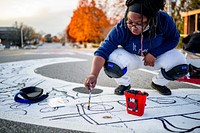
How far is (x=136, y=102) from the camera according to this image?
1523mm

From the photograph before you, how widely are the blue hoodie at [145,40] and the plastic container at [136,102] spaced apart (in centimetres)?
45

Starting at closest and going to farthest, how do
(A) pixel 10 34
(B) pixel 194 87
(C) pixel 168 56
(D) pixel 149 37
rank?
(D) pixel 149 37 → (C) pixel 168 56 → (B) pixel 194 87 → (A) pixel 10 34

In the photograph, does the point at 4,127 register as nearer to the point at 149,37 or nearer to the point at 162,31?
the point at 149,37

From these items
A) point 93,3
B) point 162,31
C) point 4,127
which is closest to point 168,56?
point 162,31

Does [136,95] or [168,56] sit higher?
[168,56]

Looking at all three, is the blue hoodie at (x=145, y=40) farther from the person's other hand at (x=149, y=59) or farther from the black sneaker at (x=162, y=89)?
the black sneaker at (x=162, y=89)

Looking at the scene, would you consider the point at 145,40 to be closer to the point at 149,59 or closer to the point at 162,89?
the point at 149,59

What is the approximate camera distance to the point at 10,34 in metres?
54.8

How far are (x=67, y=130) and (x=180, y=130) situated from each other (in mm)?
716

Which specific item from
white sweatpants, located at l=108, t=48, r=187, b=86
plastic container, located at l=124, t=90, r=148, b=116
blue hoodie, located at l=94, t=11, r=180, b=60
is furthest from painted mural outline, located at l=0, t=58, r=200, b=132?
blue hoodie, located at l=94, t=11, r=180, b=60

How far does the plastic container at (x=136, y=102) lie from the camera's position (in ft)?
4.84

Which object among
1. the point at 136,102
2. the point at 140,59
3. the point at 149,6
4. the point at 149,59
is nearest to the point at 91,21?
the point at 140,59

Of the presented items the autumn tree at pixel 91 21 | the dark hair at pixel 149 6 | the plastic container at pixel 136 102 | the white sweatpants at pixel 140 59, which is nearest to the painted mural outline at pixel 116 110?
the plastic container at pixel 136 102

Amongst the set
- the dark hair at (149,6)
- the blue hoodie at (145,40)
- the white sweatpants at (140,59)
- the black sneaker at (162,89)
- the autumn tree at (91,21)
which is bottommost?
the black sneaker at (162,89)
